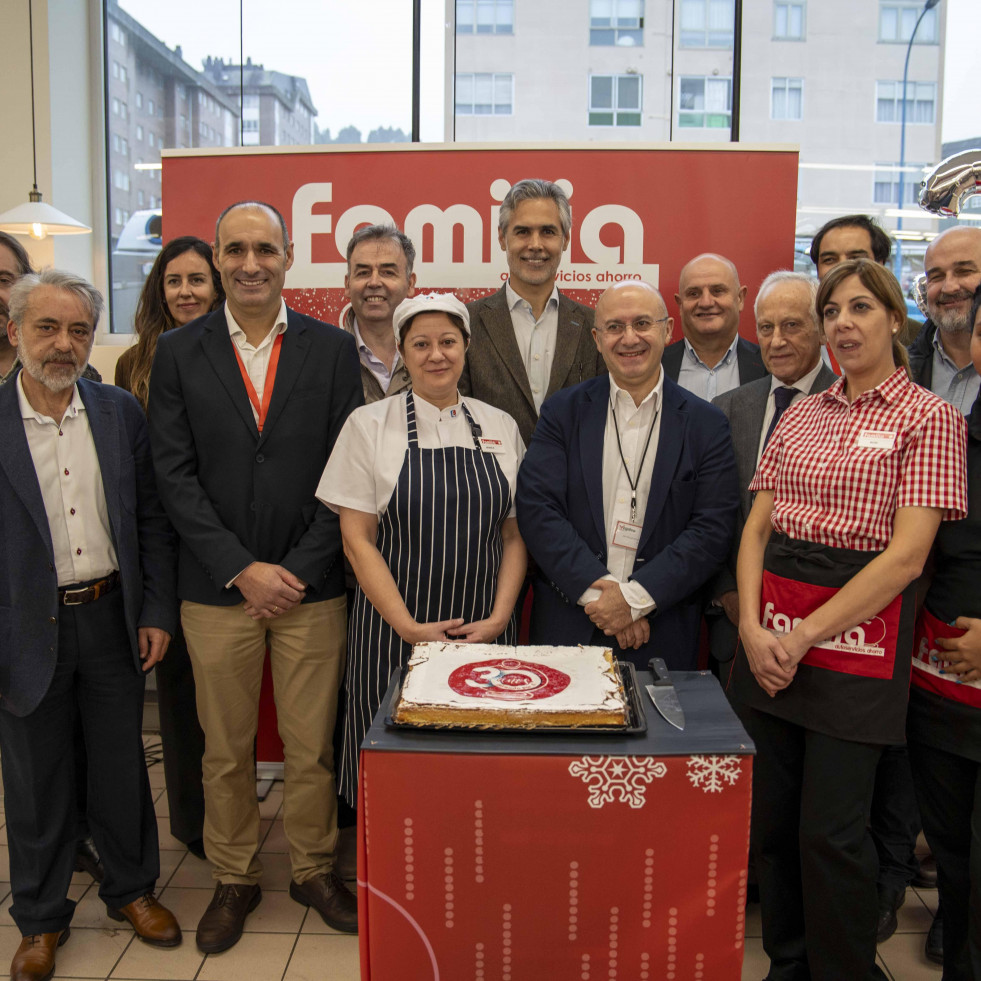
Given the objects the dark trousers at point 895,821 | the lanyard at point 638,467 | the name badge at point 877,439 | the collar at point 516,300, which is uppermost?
the collar at point 516,300

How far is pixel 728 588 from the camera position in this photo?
253 cm

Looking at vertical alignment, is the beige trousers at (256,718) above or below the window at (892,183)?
below

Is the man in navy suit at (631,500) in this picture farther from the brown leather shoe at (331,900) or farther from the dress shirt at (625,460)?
the brown leather shoe at (331,900)

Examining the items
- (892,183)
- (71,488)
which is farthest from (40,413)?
(892,183)

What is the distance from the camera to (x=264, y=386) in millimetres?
2531

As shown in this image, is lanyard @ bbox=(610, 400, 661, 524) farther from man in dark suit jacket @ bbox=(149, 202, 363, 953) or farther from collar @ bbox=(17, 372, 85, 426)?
collar @ bbox=(17, 372, 85, 426)

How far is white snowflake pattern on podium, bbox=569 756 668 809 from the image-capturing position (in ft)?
4.37

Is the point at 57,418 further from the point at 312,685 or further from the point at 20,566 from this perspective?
the point at 312,685

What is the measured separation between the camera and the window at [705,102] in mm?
5891

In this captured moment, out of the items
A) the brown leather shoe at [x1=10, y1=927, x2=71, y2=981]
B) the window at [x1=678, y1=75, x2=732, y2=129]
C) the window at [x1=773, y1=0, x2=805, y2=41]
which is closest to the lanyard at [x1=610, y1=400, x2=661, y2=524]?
the brown leather shoe at [x1=10, y1=927, x2=71, y2=981]

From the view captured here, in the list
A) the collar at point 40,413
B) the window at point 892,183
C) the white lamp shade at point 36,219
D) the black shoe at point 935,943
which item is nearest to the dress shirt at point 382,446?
the collar at point 40,413

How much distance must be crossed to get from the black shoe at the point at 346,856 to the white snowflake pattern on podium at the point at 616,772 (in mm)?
1722

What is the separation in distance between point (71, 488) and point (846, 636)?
195cm

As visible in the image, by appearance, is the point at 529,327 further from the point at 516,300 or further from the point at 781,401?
the point at 781,401
